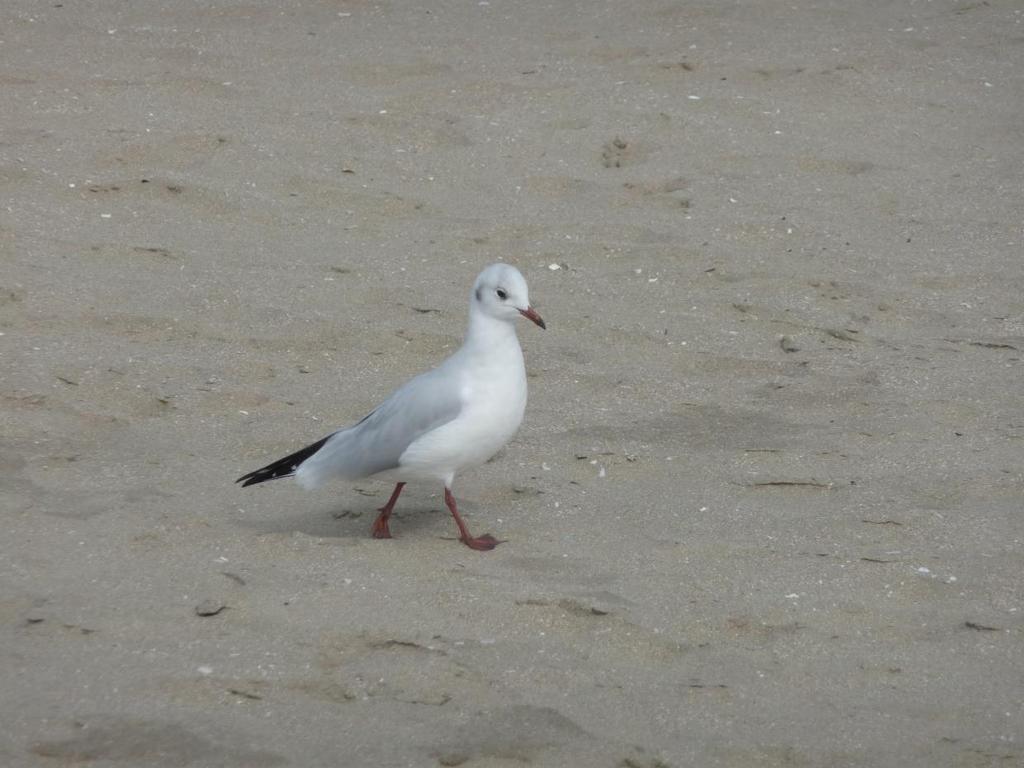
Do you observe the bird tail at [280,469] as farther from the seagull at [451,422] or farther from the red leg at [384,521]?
the red leg at [384,521]

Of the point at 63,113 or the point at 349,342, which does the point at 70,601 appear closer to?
the point at 349,342

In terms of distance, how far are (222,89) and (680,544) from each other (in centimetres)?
378

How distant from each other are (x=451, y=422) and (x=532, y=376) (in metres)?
1.12

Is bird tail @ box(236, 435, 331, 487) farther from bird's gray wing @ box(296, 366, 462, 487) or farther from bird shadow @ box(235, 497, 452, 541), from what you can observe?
bird shadow @ box(235, 497, 452, 541)

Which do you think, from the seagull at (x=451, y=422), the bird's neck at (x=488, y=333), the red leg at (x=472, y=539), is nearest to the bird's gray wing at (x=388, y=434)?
the seagull at (x=451, y=422)

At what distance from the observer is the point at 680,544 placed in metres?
4.05

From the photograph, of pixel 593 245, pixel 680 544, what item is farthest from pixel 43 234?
pixel 680 544

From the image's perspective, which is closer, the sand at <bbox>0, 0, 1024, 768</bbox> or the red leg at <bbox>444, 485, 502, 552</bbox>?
the sand at <bbox>0, 0, 1024, 768</bbox>

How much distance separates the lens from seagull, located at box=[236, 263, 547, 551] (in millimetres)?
4023

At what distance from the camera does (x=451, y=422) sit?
4.02m

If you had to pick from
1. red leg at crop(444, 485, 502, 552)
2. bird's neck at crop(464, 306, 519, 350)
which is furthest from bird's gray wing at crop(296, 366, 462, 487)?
red leg at crop(444, 485, 502, 552)

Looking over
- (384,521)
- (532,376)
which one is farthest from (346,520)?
(532,376)

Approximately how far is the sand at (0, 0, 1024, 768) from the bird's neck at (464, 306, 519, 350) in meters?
0.53

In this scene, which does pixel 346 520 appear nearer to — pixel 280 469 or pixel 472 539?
pixel 280 469
